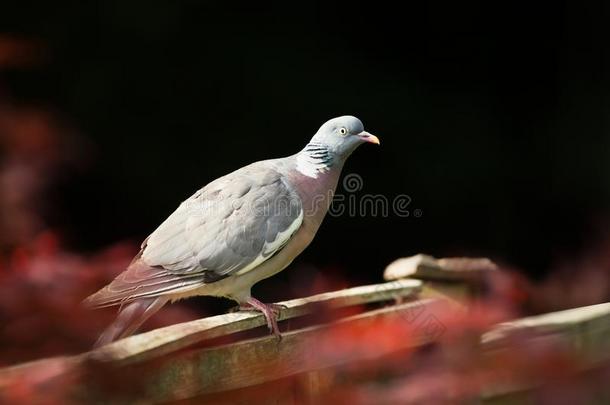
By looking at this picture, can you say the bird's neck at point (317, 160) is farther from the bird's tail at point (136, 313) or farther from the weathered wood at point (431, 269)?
the bird's tail at point (136, 313)

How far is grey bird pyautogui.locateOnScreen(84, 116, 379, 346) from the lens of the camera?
5.55 ft

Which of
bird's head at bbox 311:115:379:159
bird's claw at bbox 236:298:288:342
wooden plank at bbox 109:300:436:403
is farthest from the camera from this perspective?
bird's head at bbox 311:115:379:159

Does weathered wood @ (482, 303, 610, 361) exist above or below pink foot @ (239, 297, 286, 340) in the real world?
above

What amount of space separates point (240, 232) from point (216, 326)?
49 centimetres

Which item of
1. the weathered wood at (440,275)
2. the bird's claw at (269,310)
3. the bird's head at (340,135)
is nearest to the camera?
the bird's claw at (269,310)

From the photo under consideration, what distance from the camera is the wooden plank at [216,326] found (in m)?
0.76

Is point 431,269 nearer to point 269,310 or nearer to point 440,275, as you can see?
point 440,275

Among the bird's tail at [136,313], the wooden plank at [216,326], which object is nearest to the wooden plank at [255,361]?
the wooden plank at [216,326]

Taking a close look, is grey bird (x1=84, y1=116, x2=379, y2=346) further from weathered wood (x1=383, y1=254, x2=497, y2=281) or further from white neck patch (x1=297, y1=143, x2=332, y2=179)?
weathered wood (x1=383, y1=254, x2=497, y2=281)

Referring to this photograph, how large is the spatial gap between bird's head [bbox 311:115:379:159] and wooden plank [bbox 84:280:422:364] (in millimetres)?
315

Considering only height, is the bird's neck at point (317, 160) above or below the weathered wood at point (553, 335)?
above

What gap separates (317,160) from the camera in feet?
6.07

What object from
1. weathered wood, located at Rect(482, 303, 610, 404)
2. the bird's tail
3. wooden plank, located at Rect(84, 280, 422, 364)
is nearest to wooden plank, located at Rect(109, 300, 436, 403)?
wooden plank, located at Rect(84, 280, 422, 364)

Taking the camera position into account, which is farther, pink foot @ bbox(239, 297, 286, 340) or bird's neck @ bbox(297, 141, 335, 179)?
bird's neck @ bbox(297, 141, 335, 179)
